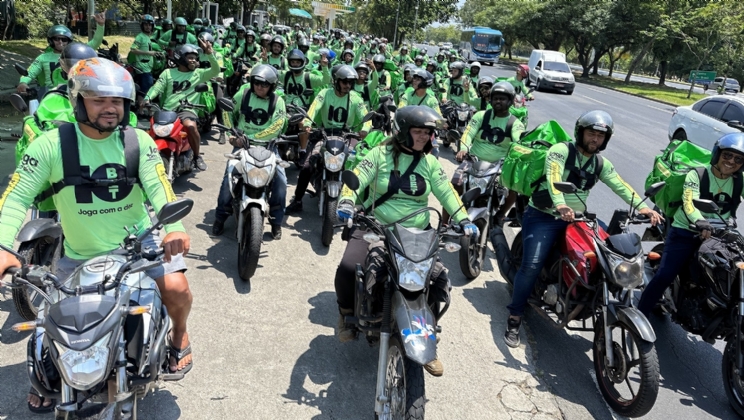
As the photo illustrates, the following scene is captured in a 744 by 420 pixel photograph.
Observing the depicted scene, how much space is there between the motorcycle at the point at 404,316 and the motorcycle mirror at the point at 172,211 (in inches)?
43.8

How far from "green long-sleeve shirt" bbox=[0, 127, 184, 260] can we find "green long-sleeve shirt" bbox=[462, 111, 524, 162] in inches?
179

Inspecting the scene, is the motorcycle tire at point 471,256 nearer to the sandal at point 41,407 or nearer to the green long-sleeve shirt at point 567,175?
the green long-sleeve shirt at point 567,175

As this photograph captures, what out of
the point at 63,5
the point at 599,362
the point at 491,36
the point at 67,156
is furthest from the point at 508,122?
the point at 491,36

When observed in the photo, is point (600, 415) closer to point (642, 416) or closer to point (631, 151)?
point (642, 416)

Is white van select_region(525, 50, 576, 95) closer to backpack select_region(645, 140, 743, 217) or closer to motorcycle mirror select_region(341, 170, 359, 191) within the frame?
backpack select_region(645, 140, 743, 217)

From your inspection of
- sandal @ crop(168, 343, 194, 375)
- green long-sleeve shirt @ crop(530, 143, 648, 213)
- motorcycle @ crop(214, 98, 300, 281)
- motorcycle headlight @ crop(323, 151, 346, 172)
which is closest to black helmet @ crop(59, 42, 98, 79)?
motorcycle @ crop(214, 98, 300, 281)

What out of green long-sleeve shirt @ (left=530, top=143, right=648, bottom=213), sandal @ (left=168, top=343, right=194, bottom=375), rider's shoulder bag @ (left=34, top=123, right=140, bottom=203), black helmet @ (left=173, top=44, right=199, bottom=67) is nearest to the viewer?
rider's shoulder bag @ (left=34, top=123, right=140, bottom=203)

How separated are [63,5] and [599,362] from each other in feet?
117

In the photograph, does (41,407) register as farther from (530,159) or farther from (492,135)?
(492,135)

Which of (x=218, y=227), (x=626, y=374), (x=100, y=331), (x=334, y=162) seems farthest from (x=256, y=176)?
(x=626, y=374)

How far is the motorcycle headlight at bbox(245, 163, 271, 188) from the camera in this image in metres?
5.40

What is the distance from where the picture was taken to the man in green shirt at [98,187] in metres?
2.81

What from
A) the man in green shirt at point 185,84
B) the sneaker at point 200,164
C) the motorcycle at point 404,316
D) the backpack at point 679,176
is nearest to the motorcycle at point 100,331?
the motorcycle at point 404,316

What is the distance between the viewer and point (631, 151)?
1438 cm
